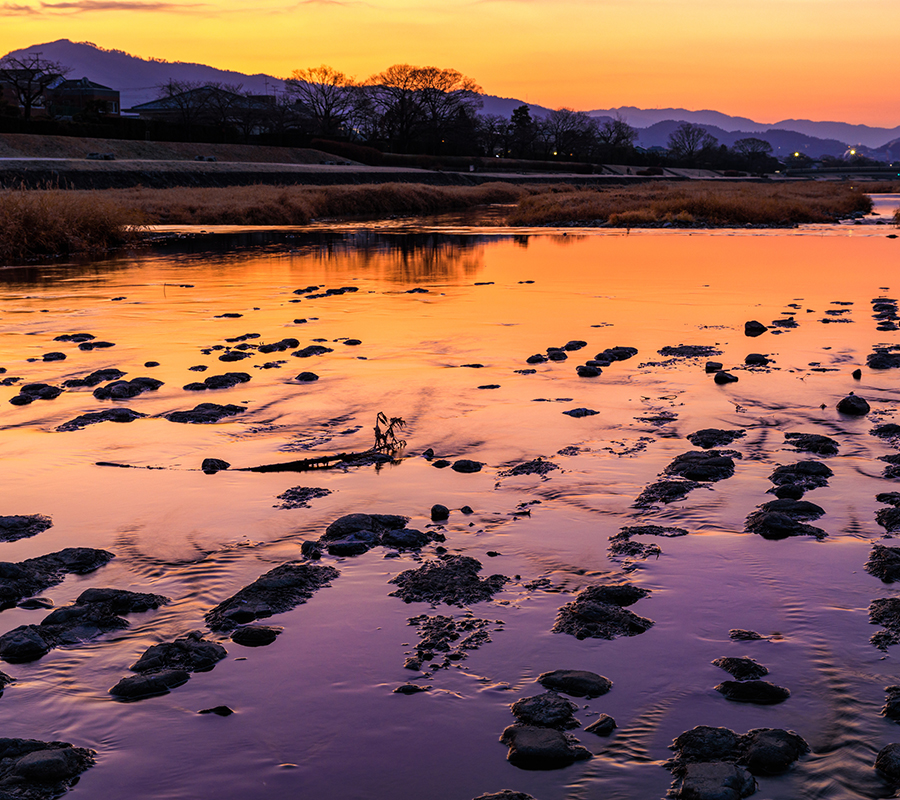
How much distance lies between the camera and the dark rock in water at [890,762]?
11.0ft

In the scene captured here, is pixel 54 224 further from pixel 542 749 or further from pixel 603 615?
pixel 542 749

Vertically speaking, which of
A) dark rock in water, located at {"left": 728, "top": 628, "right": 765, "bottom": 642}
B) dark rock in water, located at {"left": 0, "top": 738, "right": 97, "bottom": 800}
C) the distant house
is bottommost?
dark rock in water, located at {"left": 0, "top": 738, "right": 97, "bottom": 800}

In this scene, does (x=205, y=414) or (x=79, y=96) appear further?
(x=79, y=96)

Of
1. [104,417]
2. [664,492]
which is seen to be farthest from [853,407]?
[104,417]

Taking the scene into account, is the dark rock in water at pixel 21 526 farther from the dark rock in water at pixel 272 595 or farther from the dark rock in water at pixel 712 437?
the dark rock in water at pixel 712 437

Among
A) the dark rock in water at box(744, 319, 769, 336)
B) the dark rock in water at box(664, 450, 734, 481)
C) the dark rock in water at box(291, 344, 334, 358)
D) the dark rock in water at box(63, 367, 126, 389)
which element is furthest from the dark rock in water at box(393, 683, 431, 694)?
the dark rock in water at box(744, 319, 769, 336)

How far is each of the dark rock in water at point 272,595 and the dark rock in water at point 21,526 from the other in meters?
1.80

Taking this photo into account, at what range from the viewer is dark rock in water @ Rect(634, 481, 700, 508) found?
6.22 m

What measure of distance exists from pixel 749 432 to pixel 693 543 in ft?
8.55

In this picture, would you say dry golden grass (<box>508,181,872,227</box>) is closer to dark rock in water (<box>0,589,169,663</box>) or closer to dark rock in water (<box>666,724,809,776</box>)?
dark rock in water (<box>0,589,169,663</box>)

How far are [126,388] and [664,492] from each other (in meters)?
5.98

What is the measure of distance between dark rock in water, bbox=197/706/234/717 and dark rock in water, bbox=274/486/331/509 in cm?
242

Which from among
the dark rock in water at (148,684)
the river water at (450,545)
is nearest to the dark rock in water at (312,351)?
the river water at (450,545)

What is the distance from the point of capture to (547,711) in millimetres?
3777
